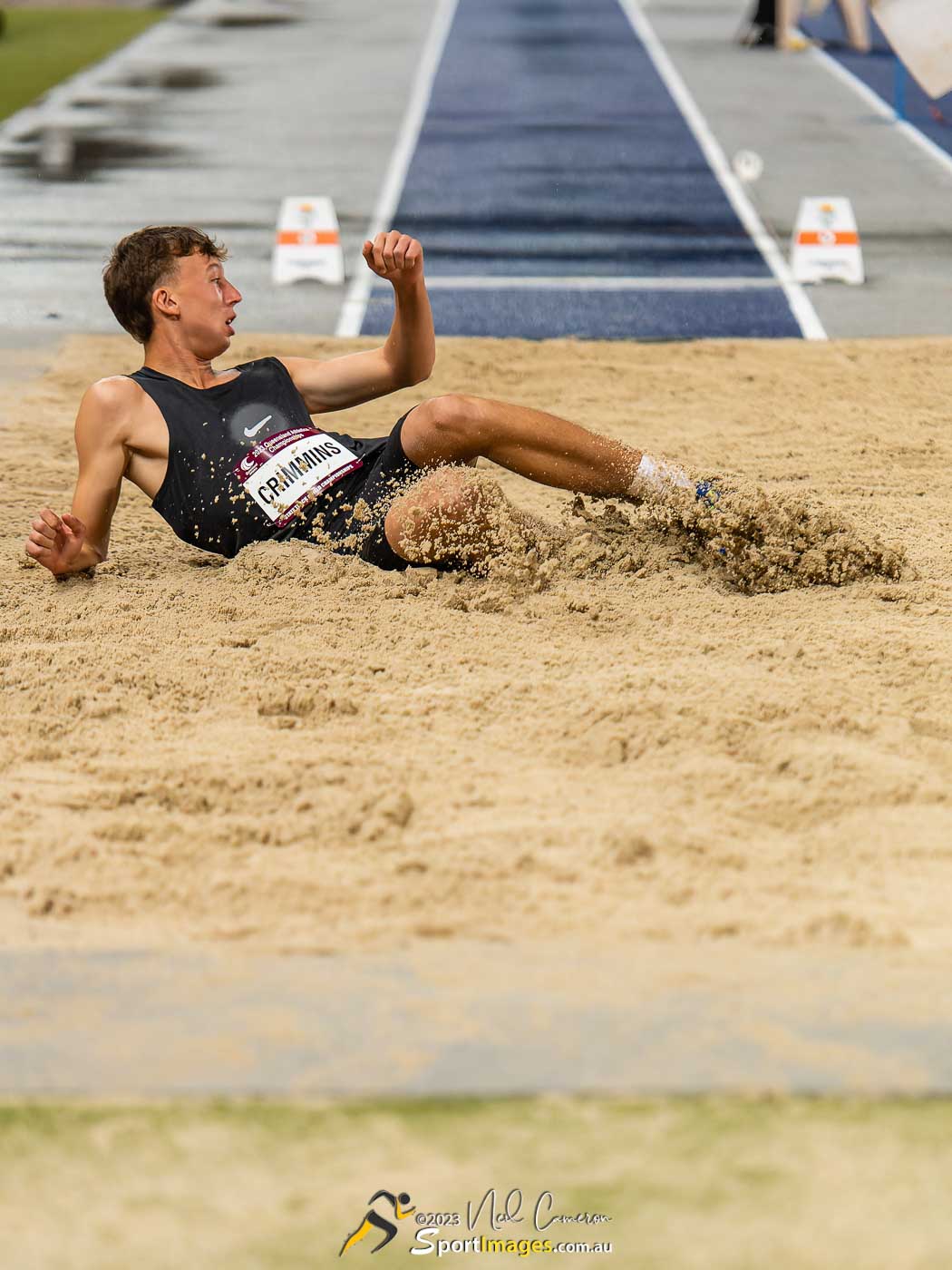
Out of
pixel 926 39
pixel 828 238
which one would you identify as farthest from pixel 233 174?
pixel 926 39

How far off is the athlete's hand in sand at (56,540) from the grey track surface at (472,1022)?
6.12 feet

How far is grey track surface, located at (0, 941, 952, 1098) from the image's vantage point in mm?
2352

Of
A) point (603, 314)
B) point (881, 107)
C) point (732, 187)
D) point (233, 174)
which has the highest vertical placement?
point (881, 107)

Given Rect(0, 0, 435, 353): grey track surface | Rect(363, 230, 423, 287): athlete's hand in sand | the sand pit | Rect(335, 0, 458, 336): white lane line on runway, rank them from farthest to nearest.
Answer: Rect(0, 0, 435, 353): grey track surface → Rect(335, 0, 458, 336): white lane line on runway → Rect(363, 230, 423, 287): athlete's hand in sand → the sand pit

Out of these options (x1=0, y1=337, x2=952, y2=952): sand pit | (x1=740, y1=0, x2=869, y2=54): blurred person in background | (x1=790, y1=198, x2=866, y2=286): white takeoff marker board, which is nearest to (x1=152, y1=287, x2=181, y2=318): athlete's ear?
(x1=0, y1=337, x2=952, y2=952): sand pit

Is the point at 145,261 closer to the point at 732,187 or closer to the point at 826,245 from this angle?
the point at 826,245

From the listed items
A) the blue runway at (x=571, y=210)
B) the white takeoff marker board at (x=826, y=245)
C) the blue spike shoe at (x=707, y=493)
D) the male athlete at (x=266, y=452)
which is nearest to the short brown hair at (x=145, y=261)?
the male athlete at (x=266, y=452)

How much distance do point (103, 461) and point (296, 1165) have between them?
270 cm

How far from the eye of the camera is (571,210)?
1089 cm

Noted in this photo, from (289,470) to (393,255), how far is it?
0.68 meters

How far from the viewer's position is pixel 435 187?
11805mm

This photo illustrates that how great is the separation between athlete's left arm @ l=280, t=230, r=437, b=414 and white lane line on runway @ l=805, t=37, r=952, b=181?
9056mm

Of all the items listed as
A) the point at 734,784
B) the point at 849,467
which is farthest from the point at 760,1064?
the point at 849,467

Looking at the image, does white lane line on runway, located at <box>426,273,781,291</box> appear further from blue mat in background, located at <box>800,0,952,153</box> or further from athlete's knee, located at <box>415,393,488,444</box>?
blue mat in background, located at <box>800,0,952,153</box>
